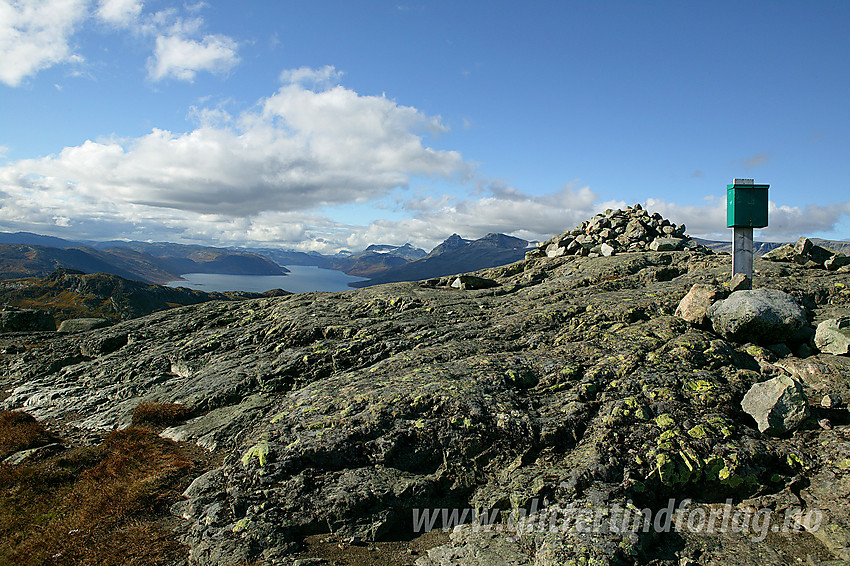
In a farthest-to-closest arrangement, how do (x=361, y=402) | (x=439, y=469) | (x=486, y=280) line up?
(x=486, y=280), (x=361, y=402), (x=439, y=469)

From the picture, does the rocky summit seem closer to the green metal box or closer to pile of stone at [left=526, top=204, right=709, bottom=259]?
the green metal box

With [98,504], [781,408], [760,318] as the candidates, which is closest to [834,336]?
[760,318]

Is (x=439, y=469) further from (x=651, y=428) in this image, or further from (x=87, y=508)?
(x=87, y=508)

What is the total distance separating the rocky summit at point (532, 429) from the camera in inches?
375

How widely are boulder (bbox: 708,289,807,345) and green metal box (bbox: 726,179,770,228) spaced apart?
13.3 feet

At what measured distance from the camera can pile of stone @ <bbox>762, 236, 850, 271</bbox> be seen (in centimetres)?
1988

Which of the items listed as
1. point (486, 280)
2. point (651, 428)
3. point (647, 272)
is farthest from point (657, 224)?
point (651, 428)

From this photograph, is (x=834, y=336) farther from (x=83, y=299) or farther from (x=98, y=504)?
(x=83, y=299)

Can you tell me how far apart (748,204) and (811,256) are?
672cm

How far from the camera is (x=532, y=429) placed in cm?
1191

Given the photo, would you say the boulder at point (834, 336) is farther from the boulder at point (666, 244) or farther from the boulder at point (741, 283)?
the boulder at point (666, 244)

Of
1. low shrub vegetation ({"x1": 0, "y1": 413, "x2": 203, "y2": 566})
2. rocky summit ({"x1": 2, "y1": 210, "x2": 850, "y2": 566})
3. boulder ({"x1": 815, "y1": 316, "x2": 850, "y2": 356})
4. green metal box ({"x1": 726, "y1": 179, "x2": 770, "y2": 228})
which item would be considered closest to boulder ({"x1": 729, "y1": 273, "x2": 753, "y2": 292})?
rocky summit ({"x1": 2, "y1": 210, "x2": 850, "y2": 566})

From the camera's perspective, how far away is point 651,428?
1163cm

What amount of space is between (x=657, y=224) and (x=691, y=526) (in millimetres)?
23139
